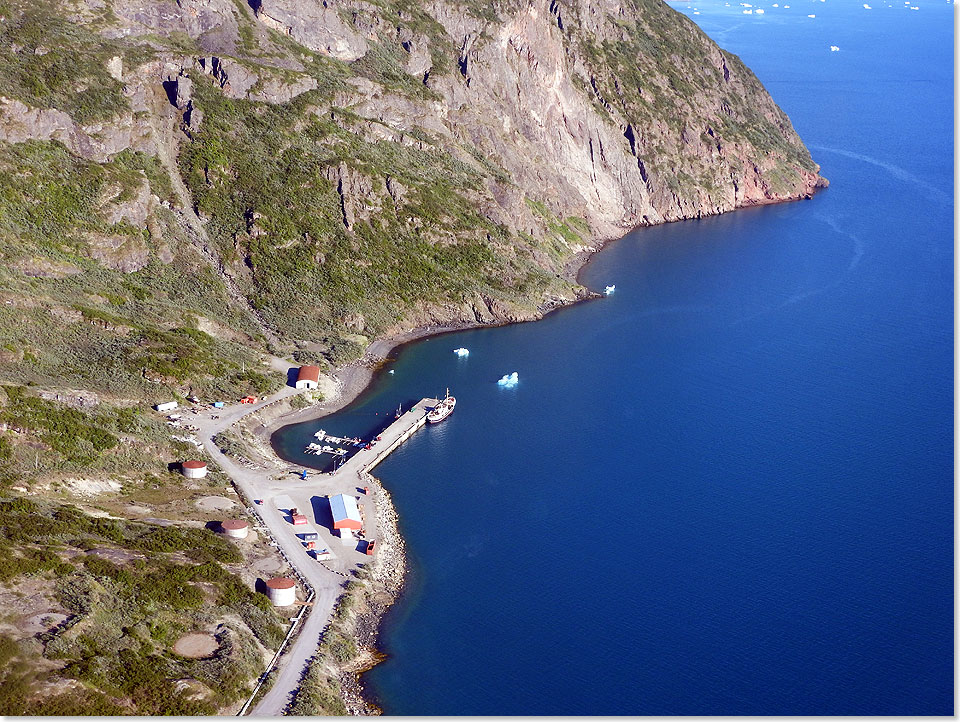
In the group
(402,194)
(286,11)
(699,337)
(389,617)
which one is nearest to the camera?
(389,617)

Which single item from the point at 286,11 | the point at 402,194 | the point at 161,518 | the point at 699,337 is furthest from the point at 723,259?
the point at 161,518

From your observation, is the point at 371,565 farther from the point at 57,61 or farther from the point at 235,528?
the point at 57,61

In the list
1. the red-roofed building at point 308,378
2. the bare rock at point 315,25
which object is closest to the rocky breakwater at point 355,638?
the red-roofed building at point 308,378

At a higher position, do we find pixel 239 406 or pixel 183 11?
pixel 183 11

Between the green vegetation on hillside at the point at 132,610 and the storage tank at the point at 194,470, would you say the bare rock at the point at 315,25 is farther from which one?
the green vegetation on hillside at the point at 132,610

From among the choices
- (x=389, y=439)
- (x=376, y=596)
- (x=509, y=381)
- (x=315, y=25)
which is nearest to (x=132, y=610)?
(x=376, y=596)

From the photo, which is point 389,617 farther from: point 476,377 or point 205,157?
point 205,157

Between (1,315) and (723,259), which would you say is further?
(723,259)
